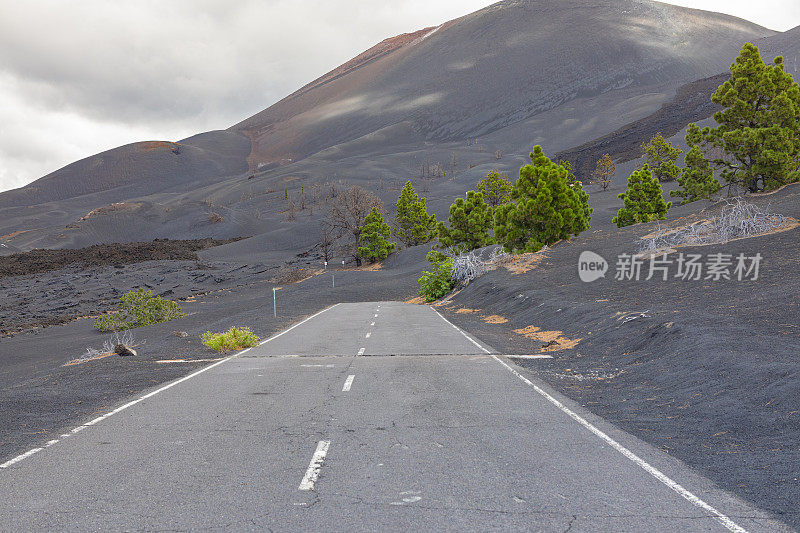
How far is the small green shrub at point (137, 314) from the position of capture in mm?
30812

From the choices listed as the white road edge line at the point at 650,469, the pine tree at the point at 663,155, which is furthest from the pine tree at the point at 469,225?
the pine tree at the point at 663,155

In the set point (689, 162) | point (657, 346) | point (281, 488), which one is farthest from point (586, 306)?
point (689, 162)

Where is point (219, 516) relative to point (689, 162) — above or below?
below

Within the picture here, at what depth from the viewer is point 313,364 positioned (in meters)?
12.2

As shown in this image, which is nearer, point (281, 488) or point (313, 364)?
point (281, 488)

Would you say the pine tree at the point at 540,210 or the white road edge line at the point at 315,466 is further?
the pine tree at the point at 540,210

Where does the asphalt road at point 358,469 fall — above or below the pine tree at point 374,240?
below

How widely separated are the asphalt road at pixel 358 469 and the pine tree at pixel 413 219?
62.1 meters

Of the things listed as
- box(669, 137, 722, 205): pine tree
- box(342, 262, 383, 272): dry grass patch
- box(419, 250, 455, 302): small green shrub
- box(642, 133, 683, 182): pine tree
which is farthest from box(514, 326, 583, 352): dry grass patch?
box(642, 133, 683, 182): pine tree

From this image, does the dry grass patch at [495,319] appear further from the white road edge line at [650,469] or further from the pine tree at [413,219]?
the pine tree at [413,219]

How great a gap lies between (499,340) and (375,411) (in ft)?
29.4

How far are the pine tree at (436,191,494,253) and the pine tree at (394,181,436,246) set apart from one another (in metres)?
20.0

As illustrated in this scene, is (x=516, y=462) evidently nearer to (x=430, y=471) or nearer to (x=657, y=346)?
(x=430, y=471)

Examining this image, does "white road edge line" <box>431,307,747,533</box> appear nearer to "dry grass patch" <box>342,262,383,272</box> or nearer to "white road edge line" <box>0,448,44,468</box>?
"white road edge line" <box>0,448,44,468</box>
